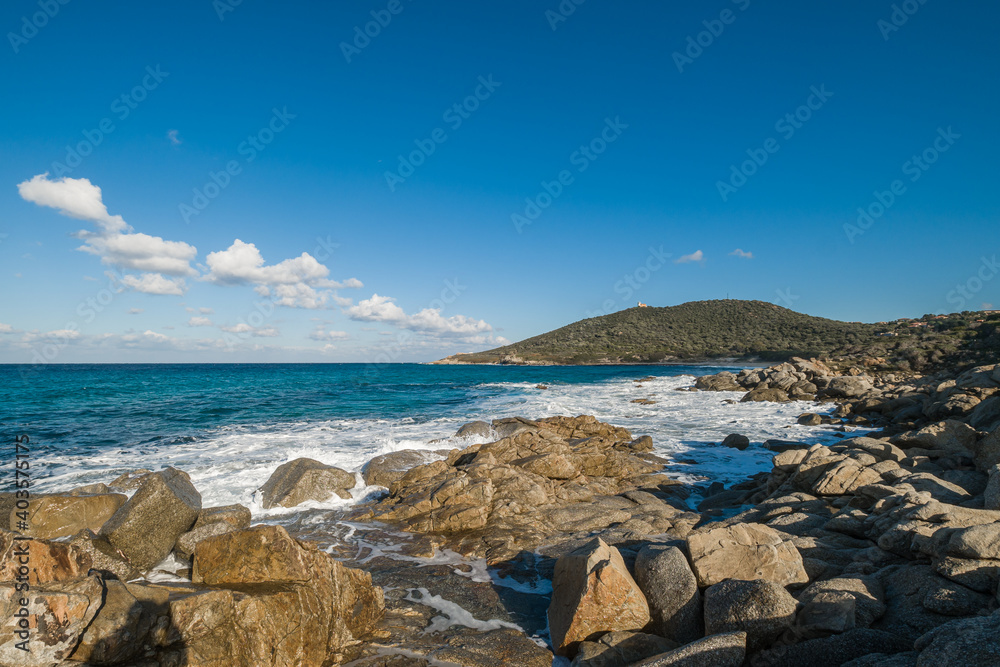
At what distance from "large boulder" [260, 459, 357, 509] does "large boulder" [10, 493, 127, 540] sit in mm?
3270

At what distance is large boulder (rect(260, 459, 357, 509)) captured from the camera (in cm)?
1177

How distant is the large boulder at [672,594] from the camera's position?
221 inches

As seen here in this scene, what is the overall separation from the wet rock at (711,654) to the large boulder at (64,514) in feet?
35.6

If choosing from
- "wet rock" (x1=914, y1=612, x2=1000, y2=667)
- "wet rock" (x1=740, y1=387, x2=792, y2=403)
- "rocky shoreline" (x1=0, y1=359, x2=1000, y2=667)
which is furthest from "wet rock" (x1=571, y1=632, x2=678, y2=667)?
"wet rock" (x1=740, y1=387, x2=792, y2=403)

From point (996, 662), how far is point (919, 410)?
2318 cm

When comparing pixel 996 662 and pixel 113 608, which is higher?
pixel 996 662

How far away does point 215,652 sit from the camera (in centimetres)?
481

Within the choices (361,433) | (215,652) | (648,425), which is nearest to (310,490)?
(215,652)

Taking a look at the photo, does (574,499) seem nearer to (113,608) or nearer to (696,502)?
(696,502)

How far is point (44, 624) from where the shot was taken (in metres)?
4.63

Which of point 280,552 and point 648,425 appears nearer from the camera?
point 280,552

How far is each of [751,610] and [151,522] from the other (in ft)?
31.2

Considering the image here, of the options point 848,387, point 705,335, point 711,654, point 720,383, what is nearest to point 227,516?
point 711,654

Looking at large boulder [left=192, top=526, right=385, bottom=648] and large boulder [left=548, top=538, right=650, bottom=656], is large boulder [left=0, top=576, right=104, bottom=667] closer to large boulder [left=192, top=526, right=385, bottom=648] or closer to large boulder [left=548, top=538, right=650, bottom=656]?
large boulder [left=192, top=526, right=385, bottom=648]
